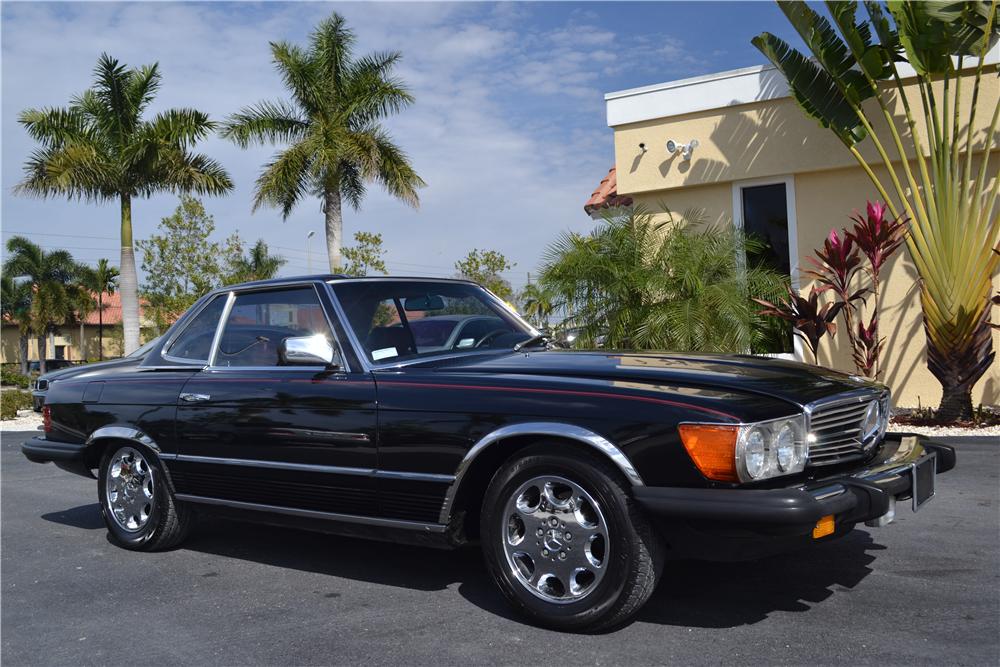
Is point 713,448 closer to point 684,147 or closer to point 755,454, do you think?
point 755,454

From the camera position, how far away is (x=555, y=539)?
3.76 metres

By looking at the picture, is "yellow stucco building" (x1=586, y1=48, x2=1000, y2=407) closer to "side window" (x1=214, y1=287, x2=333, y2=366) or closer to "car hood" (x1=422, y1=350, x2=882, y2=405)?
"car hood" (x1=422, y1=350, x2=882, y2=405)

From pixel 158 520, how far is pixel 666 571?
9.99ft

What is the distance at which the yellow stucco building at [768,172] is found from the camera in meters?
11.6

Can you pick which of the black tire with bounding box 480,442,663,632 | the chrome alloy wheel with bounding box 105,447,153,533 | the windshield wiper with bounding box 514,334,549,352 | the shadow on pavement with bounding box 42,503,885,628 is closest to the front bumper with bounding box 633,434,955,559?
the black tire with bounding box 480,442,663,632

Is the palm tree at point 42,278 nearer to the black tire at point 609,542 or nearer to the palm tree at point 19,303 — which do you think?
the palm tree at point 19,303

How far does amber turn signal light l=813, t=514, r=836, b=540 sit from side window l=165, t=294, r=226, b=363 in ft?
11.7

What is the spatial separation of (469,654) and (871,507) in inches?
68.0

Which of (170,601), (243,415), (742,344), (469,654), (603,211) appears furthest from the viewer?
(603,211)

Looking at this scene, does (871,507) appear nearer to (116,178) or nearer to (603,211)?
(603,211)

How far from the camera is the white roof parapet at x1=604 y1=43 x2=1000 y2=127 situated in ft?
40.0

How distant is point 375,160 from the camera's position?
2161 cm

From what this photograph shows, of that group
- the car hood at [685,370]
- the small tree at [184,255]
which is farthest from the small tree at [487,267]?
the car hood at [685,370]

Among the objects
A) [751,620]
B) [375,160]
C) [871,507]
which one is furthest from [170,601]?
[375,160]
